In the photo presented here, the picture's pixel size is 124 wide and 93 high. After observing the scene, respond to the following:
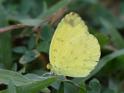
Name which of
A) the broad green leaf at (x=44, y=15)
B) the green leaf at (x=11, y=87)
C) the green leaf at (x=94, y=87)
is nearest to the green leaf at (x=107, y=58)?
the green leaf at (x=94, y=87)

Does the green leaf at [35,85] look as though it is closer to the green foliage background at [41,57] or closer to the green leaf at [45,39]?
the green foliage background at [41,57]

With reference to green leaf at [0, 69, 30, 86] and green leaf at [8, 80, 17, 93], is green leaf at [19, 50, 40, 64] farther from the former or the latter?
green leaf at [8, 80, 17, 93]

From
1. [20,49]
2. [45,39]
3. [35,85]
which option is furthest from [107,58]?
[35,85]

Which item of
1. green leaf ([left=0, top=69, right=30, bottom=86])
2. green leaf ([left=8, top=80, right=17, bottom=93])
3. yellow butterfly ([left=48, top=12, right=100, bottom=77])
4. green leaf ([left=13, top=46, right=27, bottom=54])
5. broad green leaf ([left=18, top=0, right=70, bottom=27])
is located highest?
broad green leaf ([left=18, top=0, right=70, bottom=27])

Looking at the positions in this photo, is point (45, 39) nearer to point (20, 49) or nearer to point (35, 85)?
point (20, 49)

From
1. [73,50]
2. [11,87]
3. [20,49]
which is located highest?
[20,49]

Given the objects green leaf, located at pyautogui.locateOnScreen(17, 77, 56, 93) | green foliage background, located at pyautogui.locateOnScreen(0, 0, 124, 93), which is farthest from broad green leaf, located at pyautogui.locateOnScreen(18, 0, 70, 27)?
green leaf, located at pyautogui.locateOnScreen(17, 77, 56, 93)

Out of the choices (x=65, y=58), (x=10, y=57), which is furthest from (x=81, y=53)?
(x=10, y=57)

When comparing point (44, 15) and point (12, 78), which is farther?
point (44, 15)
